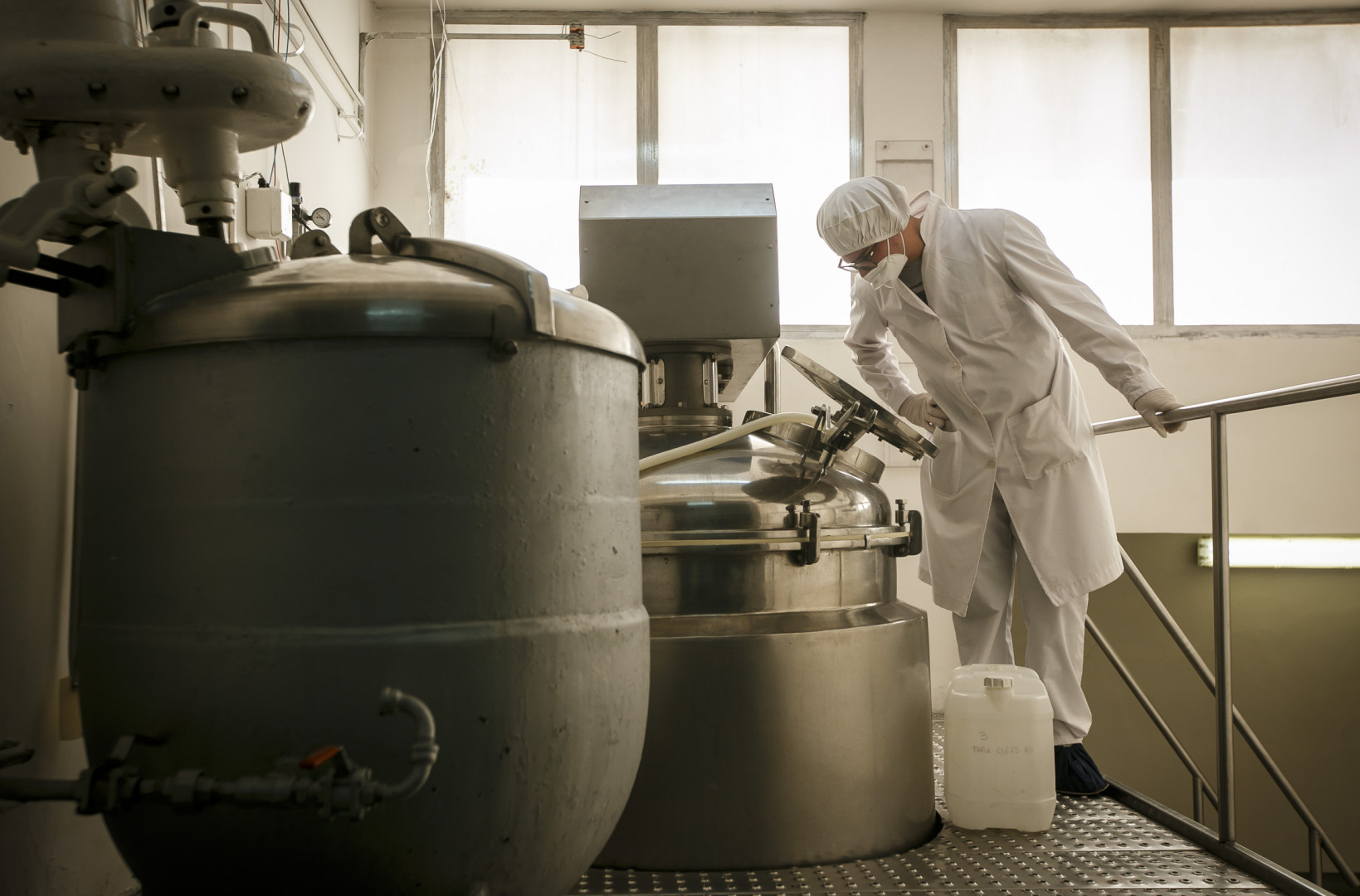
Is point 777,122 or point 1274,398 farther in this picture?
point 777,122

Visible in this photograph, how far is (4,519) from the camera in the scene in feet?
3.65

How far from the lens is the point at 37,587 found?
3.90 feet

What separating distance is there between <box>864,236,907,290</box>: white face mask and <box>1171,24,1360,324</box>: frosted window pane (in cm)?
275

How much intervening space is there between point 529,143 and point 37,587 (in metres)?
3.39

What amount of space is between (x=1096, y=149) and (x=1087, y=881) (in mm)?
3583

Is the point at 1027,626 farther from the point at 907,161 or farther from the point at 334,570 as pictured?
the point at 907,161

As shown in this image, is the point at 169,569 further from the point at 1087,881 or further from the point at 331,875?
the point at 1087,881

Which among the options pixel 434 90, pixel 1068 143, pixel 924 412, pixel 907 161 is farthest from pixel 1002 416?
pixel 434 90

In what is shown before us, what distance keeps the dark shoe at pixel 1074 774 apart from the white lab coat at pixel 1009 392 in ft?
1.04

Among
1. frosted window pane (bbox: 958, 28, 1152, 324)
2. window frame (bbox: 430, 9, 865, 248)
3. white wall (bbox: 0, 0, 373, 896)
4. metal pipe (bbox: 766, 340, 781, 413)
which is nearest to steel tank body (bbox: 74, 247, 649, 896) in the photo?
white wall (bbox: 0, 0, 373, 896)

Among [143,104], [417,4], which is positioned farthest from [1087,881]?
[417,4]

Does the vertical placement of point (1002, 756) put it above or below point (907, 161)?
below

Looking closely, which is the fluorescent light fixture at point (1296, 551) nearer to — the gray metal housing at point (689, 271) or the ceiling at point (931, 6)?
the ceiling at point (931, 6)

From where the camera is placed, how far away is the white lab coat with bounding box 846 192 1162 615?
6.73 ft
